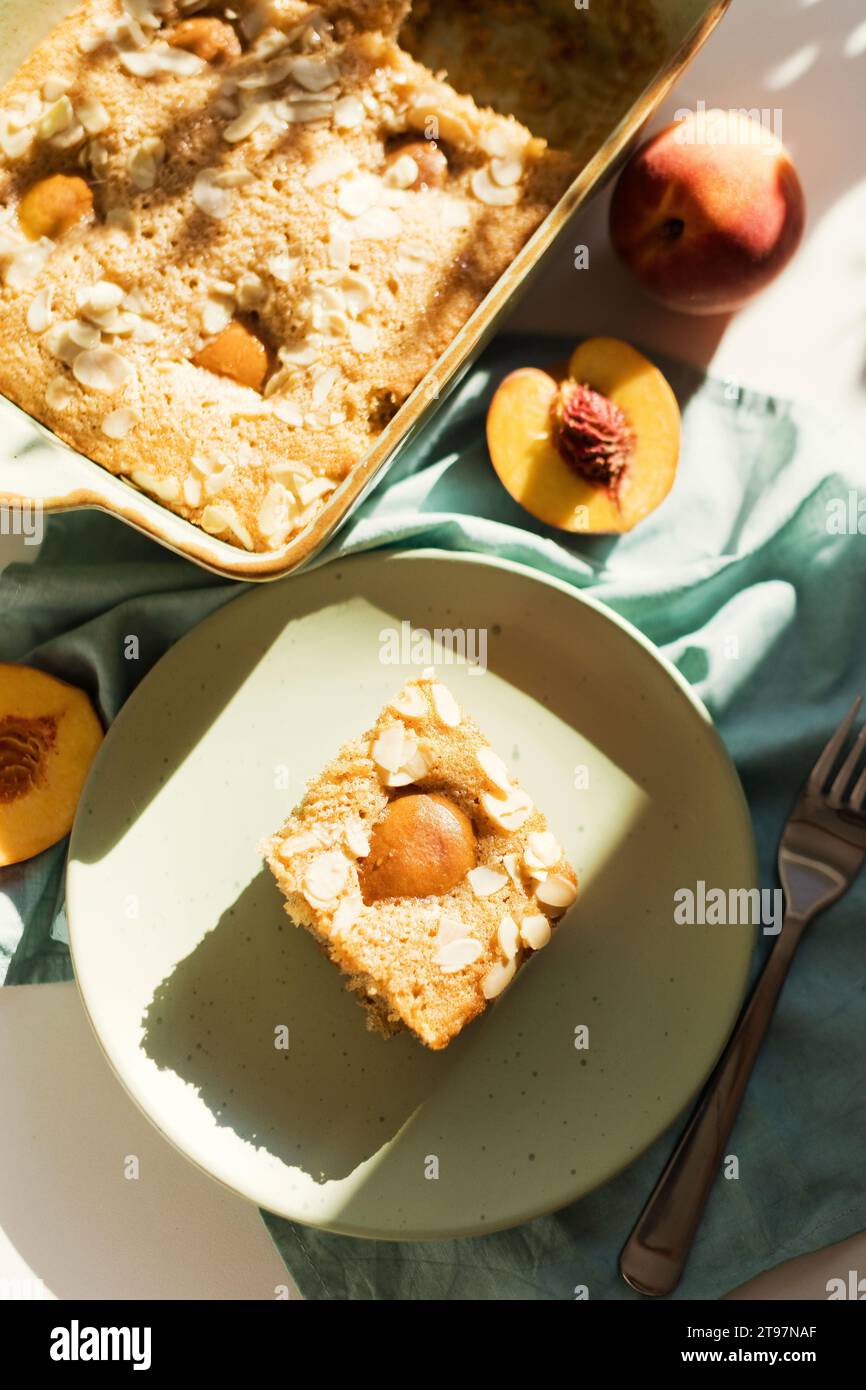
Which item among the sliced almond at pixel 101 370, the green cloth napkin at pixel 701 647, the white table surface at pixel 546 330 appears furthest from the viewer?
the white table surface at pixel 546 330

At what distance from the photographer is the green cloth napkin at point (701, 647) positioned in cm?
152

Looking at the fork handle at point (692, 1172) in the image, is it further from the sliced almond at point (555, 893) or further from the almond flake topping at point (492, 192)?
the almond flake topping at point (492, 192)

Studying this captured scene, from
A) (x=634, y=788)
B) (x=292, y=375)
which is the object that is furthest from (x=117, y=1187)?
(x=292, y=375)

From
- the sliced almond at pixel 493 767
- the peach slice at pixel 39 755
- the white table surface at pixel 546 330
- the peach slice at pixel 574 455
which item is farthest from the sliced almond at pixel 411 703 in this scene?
the white table surface at pixel 546 330

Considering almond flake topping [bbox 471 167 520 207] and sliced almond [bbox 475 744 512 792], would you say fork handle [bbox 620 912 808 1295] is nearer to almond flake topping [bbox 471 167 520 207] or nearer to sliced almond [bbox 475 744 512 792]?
sliced almond [bbox 475 744 512 792]

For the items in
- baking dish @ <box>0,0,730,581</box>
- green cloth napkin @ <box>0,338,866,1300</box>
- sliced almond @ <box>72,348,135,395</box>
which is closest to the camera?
baking dish @ <box>0,0,730,581</box>

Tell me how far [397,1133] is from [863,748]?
0.84m

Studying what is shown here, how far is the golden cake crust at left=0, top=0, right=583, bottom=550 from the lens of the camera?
1.40 meters

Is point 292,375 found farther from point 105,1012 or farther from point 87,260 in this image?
point 105,1012

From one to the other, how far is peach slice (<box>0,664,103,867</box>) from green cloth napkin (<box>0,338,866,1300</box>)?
0.05 metres

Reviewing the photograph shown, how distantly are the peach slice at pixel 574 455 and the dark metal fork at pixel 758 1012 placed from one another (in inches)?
17.2

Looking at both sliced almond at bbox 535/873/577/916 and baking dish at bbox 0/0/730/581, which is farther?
sliced almond at bbox 535/873/577/916

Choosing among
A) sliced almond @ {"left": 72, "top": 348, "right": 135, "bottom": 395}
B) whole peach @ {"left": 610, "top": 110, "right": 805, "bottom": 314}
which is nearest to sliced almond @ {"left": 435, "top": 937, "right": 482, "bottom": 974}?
sliced almond @ {"left": 72, "top": 348, "right": 135, "bottom": 395}

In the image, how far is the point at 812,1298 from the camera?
5.09 ft
